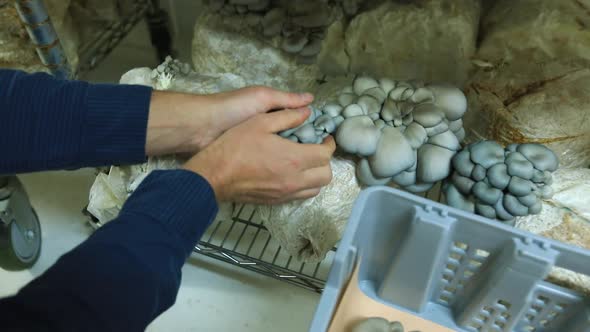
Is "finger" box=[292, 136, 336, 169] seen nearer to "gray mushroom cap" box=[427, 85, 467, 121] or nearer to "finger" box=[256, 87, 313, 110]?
"finger" box=[256, 87, 313, 110]

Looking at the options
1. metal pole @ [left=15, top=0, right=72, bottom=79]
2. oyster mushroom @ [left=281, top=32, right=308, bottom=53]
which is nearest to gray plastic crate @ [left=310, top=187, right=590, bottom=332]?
oyster mushroom @ [left=281, top=32, right=308, bottom=53]

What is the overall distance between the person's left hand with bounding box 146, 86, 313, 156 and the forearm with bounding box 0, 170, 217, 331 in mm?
162

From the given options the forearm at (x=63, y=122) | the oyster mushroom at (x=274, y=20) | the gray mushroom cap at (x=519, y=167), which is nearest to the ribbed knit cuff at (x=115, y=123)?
the forearm at (x=63, y=122)

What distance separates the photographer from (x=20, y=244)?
106cm

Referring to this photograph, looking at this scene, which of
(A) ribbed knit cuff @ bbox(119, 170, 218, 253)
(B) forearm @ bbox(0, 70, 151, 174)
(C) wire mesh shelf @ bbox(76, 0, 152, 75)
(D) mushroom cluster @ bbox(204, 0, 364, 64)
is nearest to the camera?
(A) ribbed knit cuff @ bbox(119, 170, 218, 253)

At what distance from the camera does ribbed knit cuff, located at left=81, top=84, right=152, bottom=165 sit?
2.14 feet

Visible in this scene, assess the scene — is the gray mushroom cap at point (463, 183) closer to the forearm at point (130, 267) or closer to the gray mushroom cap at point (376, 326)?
the gray mushroom cap at point (376, 326)

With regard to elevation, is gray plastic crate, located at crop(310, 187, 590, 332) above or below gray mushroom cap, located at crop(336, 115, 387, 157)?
below

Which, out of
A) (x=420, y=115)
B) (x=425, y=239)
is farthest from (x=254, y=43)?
(x=425, y=239)

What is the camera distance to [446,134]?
714 mm

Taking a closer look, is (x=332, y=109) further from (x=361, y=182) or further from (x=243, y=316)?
(x=243, y=316)

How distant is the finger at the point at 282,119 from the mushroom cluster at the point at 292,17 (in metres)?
0.27

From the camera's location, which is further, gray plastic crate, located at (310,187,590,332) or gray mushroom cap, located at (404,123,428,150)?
gray mushroom cap, located at (404,123,428,150)

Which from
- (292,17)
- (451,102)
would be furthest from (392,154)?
(292,17)
